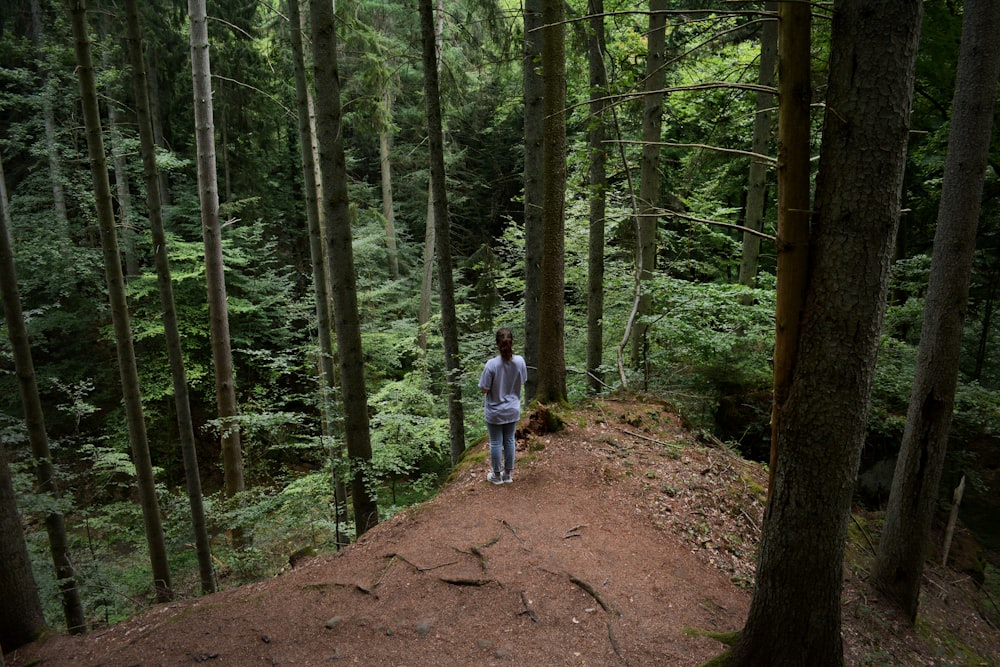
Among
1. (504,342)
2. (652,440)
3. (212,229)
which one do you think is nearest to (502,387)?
(504,342)

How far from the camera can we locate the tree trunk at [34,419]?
5668 mm

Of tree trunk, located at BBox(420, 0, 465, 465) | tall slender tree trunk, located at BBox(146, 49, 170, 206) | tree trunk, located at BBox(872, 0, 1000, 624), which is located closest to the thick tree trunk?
tree trunk, located at BBox(872, 0, 1000, 624)

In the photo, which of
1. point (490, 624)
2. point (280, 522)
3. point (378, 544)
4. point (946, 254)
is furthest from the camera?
point (280, 522)

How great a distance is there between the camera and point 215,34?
42.2 ft

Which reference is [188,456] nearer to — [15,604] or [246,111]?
[15,604]

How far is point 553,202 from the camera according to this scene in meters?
6.71

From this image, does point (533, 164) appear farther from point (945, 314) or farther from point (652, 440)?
point (945, 314)

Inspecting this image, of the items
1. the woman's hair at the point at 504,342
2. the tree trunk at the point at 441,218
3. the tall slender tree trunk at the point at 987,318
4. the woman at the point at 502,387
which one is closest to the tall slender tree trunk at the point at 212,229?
the tree trunk at the point at 441,218

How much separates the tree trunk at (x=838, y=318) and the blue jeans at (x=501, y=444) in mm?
3115

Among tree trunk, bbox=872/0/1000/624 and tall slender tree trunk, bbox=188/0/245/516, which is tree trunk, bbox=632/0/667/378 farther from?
tall slender tree trunk, bbox=188/0/245/516

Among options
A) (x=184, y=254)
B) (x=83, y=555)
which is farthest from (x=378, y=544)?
(x=184, y=254)

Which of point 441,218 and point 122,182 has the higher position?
point 122,182

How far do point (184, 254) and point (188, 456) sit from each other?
8.69 m

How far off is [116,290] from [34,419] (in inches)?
68.9
